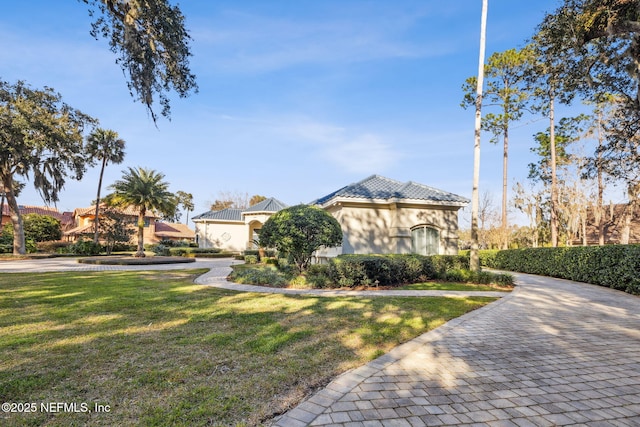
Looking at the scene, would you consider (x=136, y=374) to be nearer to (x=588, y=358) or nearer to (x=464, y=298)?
(x=588, y=358)

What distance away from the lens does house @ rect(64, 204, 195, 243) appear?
122 feet

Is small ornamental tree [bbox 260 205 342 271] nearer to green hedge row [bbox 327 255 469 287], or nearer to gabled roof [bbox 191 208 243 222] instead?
green hedge row [bbox 327 255 469 287]

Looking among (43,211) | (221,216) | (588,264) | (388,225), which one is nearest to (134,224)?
(221,216)

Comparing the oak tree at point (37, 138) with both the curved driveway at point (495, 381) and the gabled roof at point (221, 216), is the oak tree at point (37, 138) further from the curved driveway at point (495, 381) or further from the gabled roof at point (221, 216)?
the curved driveway at point (495, 381)

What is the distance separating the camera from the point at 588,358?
4582 mm

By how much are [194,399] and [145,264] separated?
19.5 metres

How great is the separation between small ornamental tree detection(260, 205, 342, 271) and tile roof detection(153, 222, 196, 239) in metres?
41.5

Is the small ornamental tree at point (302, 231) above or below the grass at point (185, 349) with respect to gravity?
above

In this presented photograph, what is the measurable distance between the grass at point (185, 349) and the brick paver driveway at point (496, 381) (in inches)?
14.8

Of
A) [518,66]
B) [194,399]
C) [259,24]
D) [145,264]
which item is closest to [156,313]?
[194,399]

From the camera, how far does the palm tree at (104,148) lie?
31297mm

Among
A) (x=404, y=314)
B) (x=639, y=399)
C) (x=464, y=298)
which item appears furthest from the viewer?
Answer: (x=464, y=298)

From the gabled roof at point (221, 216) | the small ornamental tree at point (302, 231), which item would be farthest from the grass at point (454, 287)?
the gabled roof at point (221, 216)

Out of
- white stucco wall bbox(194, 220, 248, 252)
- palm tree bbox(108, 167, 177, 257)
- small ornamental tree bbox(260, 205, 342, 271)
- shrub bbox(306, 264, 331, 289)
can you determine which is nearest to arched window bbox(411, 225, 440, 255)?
small ornamental tree bbox(260, 205, 342, 271)
